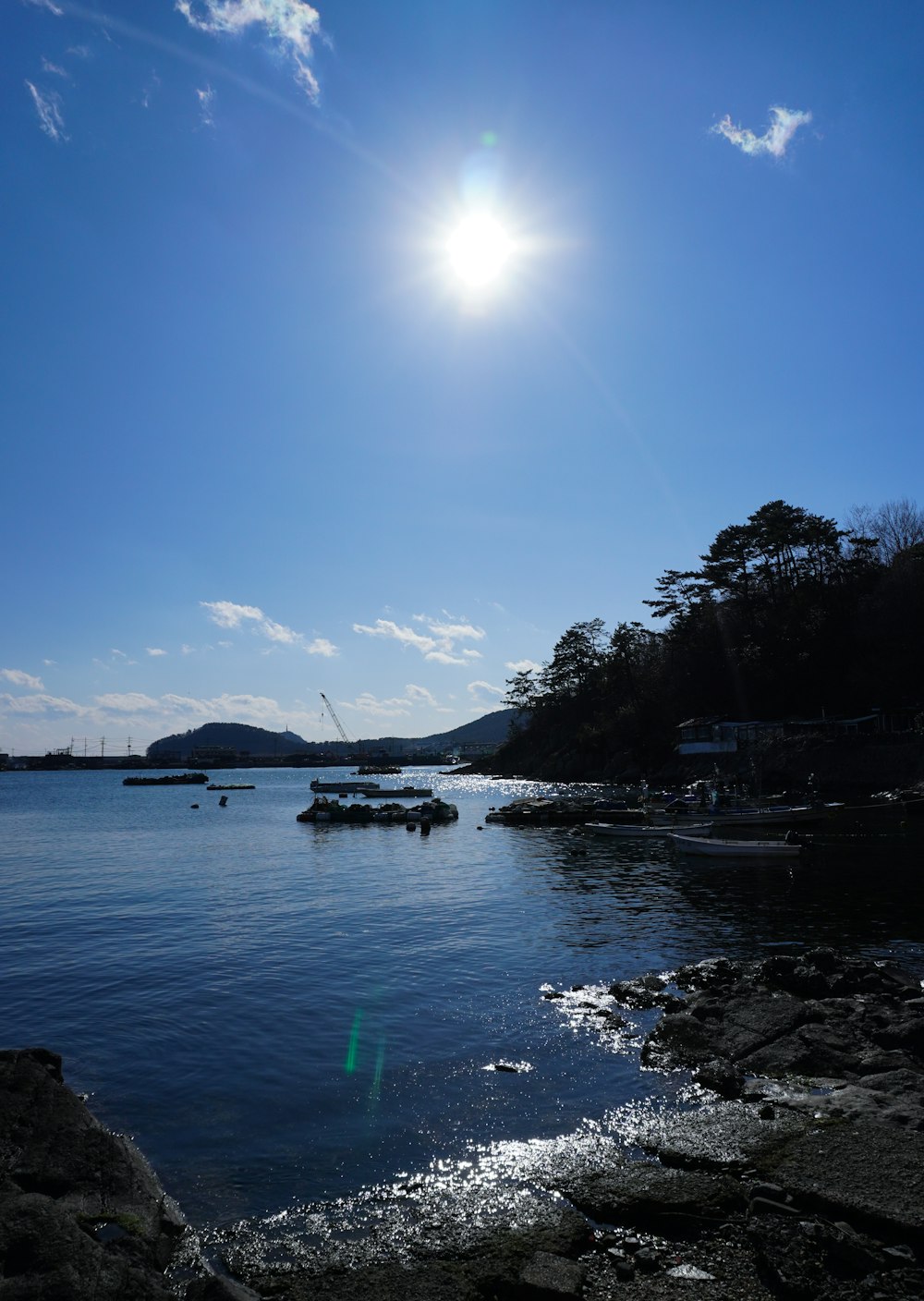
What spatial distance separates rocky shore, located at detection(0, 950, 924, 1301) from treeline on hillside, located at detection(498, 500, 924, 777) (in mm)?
82359

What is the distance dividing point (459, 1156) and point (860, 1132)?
18.4ft

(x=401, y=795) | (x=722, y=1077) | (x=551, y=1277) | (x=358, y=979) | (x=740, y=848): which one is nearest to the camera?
(x=551, y=1277)

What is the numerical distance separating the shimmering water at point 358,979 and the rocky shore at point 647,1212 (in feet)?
4.57

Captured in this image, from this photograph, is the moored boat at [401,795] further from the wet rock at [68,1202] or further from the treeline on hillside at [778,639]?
the wet rock at [68,1202]

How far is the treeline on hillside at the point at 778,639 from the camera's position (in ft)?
288

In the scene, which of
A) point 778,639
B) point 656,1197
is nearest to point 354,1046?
point 656,1197

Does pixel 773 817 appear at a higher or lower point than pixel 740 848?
higher

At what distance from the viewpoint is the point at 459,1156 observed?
36.9ft

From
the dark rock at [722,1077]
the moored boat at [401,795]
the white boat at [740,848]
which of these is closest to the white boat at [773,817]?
the white boat at [740,848]

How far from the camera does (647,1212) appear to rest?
939 centimetres

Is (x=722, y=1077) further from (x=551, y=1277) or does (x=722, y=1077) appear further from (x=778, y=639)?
(x=778, y=639)

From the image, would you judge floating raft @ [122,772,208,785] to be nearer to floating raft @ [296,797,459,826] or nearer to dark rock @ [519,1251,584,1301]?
floating raft @ [296,797,459,826]

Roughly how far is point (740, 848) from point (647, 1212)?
3659 centimetres

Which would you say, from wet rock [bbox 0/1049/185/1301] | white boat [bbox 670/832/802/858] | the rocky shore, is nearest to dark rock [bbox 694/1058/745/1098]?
the rocky shore
